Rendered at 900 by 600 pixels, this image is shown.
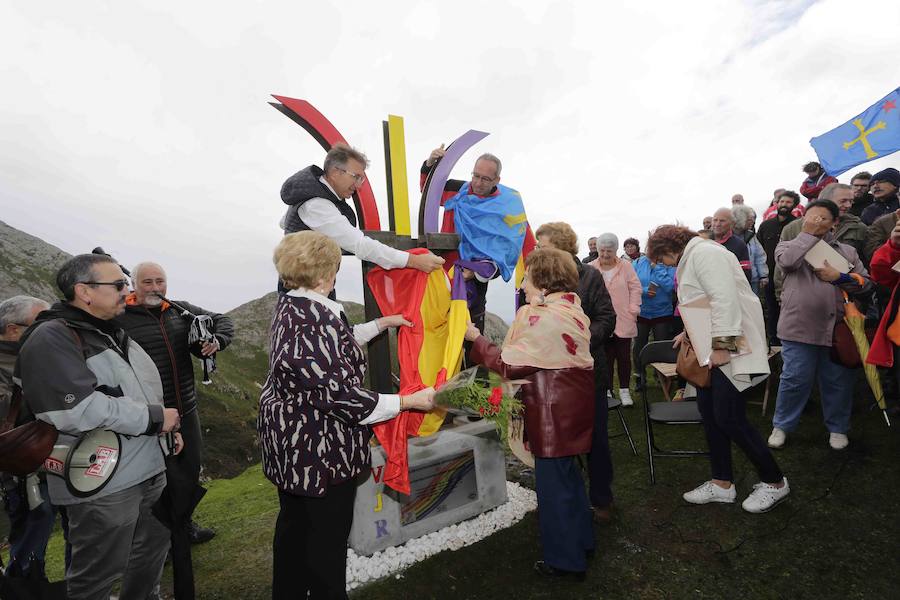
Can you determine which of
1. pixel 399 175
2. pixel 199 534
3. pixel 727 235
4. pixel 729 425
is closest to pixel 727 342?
pixel 729 425

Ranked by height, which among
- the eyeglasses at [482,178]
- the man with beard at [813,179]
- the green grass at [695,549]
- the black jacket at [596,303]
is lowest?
the green grass at [695,549]

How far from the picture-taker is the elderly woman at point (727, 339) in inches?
126

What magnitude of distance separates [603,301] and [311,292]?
7.74 ft

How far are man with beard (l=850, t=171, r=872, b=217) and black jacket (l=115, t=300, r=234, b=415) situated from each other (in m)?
8.06

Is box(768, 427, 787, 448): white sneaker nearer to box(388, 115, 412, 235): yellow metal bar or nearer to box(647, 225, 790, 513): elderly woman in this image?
box(647, 225, 790, 513): elderly woman

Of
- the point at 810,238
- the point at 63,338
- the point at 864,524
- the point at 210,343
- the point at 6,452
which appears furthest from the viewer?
the point at 810,238

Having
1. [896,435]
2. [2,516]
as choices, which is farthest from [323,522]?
[2,516]

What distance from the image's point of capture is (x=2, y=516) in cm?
550

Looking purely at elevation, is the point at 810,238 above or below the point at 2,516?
above

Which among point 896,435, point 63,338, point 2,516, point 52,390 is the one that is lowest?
point 2,516

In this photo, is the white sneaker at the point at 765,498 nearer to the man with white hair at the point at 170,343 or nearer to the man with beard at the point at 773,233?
the man with beard at the point at 773,233

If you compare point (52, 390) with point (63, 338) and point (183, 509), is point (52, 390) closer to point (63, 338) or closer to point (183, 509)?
point (63, 338)

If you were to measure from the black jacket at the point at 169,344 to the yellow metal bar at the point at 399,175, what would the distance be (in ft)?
5.78

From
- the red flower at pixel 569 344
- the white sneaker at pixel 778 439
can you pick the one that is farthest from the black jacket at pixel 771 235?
the red flower at pixel 569 344
